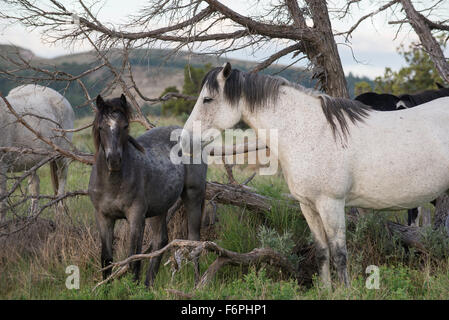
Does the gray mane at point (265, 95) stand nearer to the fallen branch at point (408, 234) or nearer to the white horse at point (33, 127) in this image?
the fallen branch at point (408, 234)

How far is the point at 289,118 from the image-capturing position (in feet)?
13.9

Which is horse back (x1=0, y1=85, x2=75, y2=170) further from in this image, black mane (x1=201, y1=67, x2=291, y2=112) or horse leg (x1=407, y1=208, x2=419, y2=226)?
horse leg (x1=407, y1=208, x2=419, y2=226)

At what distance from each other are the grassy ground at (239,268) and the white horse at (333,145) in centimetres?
59

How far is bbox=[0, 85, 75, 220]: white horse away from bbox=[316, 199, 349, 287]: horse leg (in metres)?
4.14

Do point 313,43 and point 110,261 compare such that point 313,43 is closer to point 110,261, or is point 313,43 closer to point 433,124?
point 433,124

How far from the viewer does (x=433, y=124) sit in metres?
4.29

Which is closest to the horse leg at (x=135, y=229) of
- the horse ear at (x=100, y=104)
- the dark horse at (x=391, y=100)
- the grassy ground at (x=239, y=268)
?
the grassy ground at (x=239, y=268)

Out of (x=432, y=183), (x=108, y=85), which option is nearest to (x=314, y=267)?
(x=432, y=183)

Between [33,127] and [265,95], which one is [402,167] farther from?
[33,127]

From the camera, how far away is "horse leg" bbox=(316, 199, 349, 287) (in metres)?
4.08

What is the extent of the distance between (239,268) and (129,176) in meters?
1.78

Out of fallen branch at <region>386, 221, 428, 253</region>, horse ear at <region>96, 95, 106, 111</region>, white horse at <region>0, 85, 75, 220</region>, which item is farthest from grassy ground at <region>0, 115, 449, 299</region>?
horse ear at <region>96, 95, 106, 111</region>

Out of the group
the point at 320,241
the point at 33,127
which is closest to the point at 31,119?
the point at 33,127
